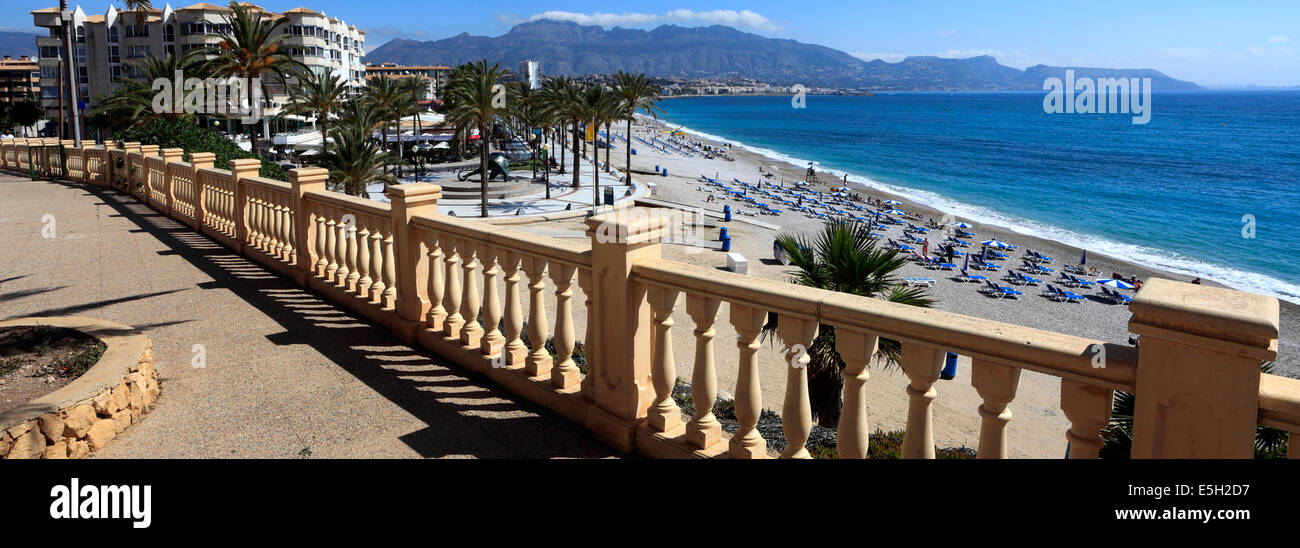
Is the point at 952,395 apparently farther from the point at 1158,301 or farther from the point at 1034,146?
the point at 1034,146

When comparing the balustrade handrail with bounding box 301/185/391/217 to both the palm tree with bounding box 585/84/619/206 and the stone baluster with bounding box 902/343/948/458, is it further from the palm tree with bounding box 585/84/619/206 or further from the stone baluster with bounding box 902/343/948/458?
the palm tree with bounding box 585/84/619/206

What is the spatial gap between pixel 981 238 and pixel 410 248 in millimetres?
37343

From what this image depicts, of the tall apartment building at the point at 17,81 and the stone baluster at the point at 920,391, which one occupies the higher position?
the tall apartment building at the point at 17,81

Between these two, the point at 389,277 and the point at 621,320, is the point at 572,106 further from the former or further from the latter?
the point at 621,320

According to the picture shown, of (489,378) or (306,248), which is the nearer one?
(489,378)

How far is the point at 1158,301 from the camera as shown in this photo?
235 centimetres

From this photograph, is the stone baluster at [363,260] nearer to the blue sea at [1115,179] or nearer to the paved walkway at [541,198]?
the paved walkway at [541,198]

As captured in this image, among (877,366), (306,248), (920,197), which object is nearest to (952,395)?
(877,366)

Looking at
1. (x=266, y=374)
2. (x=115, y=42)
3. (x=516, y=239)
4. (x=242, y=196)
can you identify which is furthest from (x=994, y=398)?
(x=115, y=42)

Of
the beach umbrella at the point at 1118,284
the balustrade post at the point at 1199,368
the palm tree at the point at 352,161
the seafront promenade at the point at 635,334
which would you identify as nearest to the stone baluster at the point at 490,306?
the seafront promenade at the point at 635,334

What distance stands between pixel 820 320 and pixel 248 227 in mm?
8514

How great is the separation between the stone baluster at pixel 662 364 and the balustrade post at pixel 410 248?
258 centimetres

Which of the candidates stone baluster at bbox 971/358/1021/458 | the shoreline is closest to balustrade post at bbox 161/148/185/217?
stone baluster at bbox 971/358/1021/458

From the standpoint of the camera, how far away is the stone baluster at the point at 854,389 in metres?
3.16
